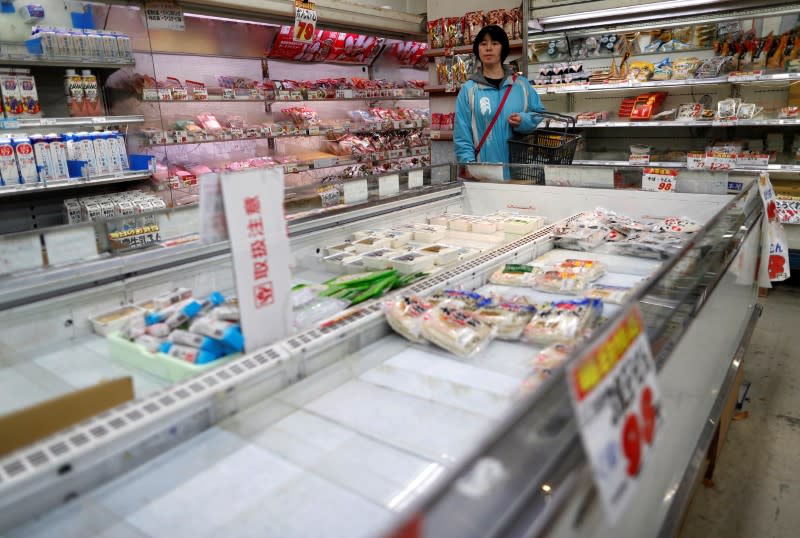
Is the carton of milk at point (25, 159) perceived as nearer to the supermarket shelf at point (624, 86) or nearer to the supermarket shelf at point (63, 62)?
the supermarket shelf at point (63, 62)

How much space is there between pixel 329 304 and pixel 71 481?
83 centimetres

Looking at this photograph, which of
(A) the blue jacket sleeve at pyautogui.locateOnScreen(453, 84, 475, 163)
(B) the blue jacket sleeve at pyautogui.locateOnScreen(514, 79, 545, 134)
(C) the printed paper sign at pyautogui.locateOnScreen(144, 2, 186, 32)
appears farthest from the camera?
(C) the printed paper sign at pyautogui.locateOnScreen(144, 2, 186, 32)

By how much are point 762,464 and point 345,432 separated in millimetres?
2261

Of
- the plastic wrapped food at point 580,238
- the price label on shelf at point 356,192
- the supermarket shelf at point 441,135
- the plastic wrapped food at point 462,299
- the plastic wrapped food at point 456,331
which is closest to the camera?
the plastic wrapped food at point 456,331

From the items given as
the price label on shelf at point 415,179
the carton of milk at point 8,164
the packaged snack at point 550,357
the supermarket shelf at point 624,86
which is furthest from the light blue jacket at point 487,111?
the carton of milk at point 8,164

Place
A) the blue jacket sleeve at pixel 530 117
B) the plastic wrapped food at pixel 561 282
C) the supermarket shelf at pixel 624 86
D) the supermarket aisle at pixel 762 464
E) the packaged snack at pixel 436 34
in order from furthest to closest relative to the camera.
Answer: the packaged snack at pixel 436 34, the supermarket shelf at pixel 624 86, the blue jacket sleeve at pixel 530 117, the supermarket aisle at pixel 762 464, the plastic wrapped food at pixel 561 282

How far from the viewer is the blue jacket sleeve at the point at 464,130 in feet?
13.8

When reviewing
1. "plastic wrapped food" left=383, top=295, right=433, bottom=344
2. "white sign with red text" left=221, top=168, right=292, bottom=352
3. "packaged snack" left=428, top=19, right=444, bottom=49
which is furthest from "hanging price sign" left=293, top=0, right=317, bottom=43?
"white sign with red text" left=221, top=168, right=292, bottom=352

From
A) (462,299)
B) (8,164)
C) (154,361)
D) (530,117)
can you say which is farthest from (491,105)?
(154,361)

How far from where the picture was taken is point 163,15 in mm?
4504

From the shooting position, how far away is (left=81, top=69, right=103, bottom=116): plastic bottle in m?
4.14

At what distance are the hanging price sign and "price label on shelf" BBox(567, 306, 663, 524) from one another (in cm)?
384

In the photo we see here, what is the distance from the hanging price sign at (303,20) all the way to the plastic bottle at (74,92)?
1577 millimetres

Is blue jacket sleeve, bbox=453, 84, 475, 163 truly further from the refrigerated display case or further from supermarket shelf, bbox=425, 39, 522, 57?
the refrigerated display case
